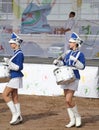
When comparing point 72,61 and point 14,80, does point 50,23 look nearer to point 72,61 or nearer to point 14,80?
point 14,80

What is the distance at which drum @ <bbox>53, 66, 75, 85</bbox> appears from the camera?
8.86 m

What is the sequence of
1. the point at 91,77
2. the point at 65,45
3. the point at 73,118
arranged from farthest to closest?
1. the point at 65,45
2. the point at 91,77
3. the point at 73,118

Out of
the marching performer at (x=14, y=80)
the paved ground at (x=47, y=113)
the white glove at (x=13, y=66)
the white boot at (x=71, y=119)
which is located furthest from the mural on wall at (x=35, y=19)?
the white boot at (x=71, y=119)

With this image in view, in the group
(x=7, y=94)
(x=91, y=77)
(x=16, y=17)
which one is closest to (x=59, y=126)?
Answer: (x=7, y=94)

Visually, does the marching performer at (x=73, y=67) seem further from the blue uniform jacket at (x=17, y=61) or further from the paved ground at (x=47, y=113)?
the blue uniform jacket at (x=17, y=61)

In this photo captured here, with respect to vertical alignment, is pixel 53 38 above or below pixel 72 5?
below

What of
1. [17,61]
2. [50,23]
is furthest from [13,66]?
[50,23]

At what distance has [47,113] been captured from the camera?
1051 centimetres

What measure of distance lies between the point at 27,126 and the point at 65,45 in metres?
8.82

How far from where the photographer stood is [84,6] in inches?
713

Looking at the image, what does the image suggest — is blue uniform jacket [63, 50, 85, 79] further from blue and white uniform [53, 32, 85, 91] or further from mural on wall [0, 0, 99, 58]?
mural on wall [0, 0, 99, 58]

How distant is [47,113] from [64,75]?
1.82m

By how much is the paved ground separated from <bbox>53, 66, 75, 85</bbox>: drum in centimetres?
84

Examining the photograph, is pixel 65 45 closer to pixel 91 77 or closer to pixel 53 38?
pixel 53 38
